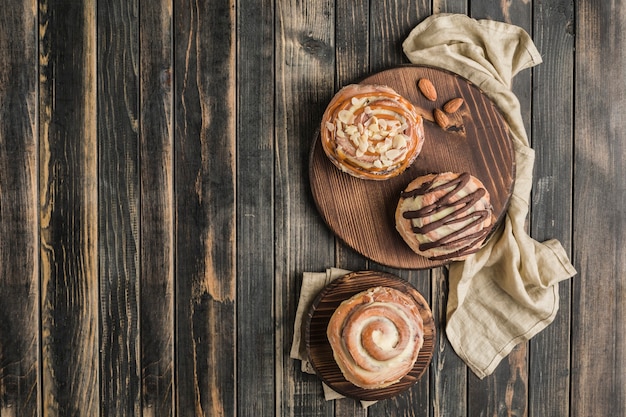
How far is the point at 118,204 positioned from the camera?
1699 millimetres

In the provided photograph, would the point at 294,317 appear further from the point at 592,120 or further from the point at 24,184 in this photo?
the point at 592,120

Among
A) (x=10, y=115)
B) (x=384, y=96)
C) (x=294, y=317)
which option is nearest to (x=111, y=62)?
(x=10, y=115)

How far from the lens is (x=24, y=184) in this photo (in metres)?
1.69

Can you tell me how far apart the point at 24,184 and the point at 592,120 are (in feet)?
6.06

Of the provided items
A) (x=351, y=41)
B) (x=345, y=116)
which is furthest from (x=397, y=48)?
(x=345, y=116)

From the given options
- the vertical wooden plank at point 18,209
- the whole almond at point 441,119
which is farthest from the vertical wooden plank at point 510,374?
the vertical wooden plank at point 18,209

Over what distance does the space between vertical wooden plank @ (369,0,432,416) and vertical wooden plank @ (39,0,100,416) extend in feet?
2.94

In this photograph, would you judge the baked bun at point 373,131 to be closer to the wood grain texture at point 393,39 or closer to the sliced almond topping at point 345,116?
the sliced almond topping at point 345,116

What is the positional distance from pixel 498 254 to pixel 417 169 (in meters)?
0.38

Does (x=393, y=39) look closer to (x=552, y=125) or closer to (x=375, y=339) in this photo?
(x=552, y=125)

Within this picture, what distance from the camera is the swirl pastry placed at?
150cm

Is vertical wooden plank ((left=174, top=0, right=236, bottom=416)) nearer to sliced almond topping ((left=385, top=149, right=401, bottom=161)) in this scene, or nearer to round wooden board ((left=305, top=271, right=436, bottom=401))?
round wooden board ((left=305, top=271, right=436, bottom=401))

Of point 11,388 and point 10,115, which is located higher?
point 10,115

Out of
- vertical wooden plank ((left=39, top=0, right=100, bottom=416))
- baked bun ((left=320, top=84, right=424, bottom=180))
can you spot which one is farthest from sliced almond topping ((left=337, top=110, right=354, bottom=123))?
vertical wooden plank ((left=39, top=0, right=100, bottom=416))
